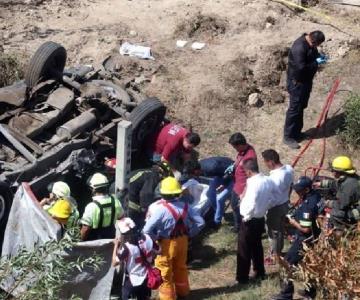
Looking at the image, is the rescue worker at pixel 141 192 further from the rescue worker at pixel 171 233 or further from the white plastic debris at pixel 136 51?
Answer: the white plastic debris at pixel 136 51

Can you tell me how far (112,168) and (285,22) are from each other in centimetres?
578

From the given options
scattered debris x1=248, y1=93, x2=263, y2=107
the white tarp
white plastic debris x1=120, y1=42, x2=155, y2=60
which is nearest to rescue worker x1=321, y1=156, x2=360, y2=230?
the white tarp

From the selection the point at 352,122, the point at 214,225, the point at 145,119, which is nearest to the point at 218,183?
the point at 214,225

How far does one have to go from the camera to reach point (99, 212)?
9.18m

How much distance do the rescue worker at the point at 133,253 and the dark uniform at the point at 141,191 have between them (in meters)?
1.29

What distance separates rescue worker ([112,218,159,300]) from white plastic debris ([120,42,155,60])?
6.26 metres

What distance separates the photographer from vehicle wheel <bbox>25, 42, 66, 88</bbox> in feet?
39.7

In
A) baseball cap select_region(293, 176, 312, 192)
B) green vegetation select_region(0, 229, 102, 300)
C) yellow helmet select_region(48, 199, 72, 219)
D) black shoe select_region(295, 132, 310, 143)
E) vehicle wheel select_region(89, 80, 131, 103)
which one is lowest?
black shoe select_region(295, 132, 310, 143)

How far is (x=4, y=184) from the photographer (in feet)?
32.4

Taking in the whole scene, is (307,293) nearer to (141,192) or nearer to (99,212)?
(141,192)

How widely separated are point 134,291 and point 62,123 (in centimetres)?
333

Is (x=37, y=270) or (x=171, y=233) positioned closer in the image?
(x=37, y=270)

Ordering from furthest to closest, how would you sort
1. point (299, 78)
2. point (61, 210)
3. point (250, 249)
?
point (299, 78), point (250, 249), point (61, 210)

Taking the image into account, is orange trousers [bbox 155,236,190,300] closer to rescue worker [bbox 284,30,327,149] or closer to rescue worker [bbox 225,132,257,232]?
rescue worker [bbox 225,132,257,232]
